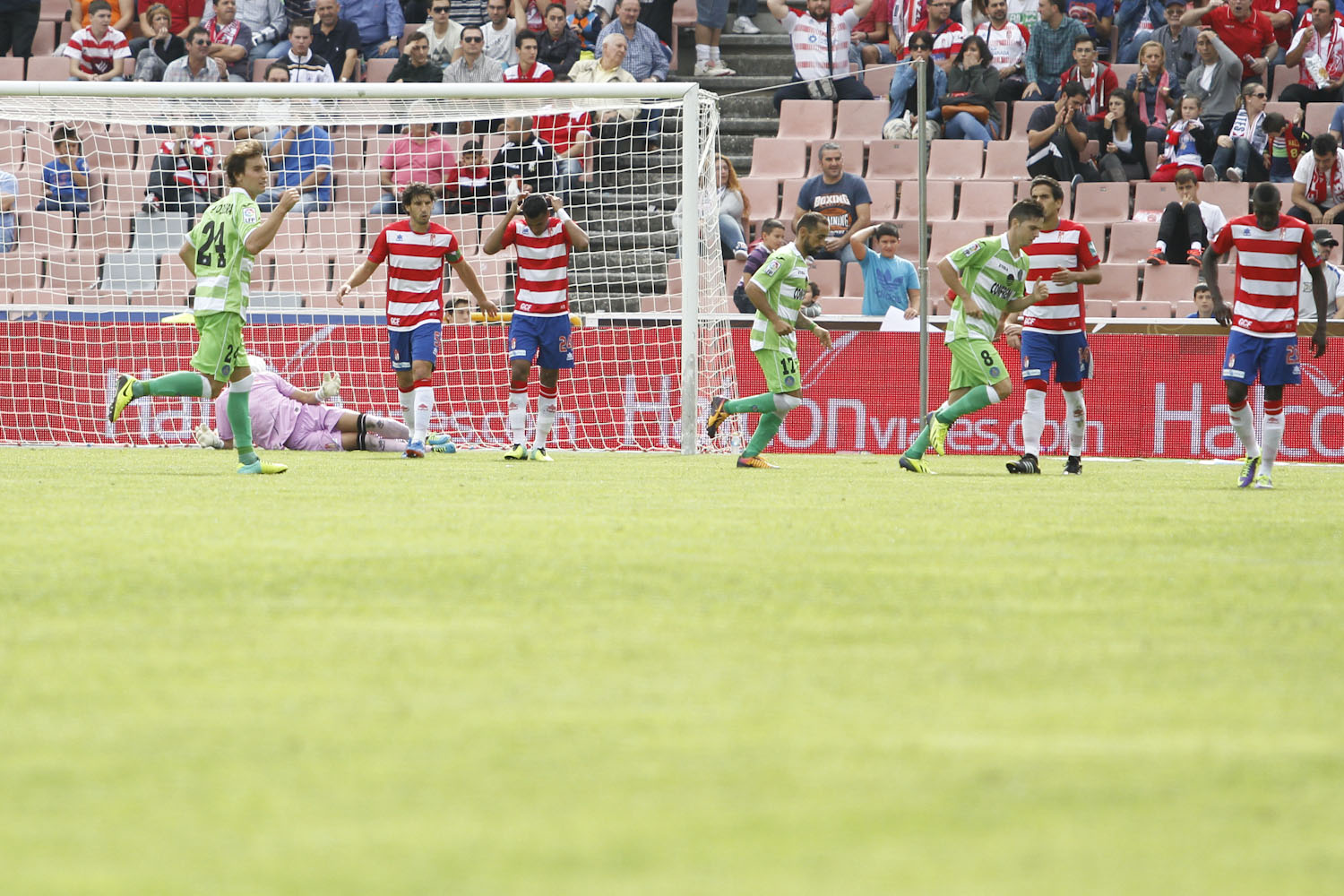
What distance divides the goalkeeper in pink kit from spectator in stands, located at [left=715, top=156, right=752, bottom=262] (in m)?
4.53

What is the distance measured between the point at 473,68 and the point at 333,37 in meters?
2.21

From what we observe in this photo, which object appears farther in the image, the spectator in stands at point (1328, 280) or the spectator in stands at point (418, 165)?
the spectator in stands at point (418, 165)

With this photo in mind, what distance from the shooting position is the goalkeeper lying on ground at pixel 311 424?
46.8 ft

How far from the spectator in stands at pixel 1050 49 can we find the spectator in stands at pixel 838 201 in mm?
2865

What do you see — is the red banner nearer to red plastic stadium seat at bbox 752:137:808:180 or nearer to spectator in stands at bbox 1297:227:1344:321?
spectator in stands at bbox 1297:227:1344:321

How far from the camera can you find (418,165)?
17.3 meters

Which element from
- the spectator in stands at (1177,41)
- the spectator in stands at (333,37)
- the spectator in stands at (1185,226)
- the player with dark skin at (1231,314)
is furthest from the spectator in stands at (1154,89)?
the spectator in stands at (333,37)

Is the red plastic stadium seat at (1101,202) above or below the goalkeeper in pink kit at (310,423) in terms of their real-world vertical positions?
above

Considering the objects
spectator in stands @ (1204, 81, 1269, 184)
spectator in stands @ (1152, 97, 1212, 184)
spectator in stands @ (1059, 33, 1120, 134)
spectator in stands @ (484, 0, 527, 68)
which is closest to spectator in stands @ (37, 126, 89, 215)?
spectator in stands @ (484, 0, 527, 68)

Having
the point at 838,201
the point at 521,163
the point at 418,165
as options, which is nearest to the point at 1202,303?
the point at 838,201

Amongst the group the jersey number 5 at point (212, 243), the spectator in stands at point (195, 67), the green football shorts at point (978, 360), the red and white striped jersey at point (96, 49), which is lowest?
the green football shorts at point (978, 360)

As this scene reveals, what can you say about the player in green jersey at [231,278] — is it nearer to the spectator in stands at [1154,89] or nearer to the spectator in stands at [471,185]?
the spectator in stands at [471,185]

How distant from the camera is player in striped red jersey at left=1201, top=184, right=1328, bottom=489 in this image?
10.7 m

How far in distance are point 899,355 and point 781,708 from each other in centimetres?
1209
